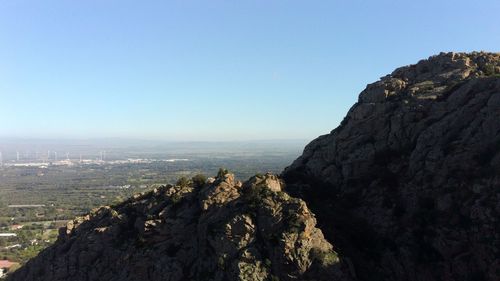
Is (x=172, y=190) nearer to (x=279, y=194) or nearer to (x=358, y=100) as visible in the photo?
(x=279, y=194)

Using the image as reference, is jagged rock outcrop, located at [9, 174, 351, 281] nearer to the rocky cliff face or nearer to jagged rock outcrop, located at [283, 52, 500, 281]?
the rocky cliff face

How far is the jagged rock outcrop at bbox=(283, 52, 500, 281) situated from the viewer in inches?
1320

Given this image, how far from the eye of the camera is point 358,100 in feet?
176

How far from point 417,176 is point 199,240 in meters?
20.6

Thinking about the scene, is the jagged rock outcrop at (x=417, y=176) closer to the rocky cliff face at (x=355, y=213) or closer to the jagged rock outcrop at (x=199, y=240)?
the rocky cliff face at (x=355, y=213)

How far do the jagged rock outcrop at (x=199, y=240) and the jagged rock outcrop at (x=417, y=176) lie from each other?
3992mm

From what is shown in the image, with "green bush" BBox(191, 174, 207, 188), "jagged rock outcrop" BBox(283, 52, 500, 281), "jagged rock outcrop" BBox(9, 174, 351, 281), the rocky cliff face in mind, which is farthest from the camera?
"green bush" BBox(191, 174, 207, 188)

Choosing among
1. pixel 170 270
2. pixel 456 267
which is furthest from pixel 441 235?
pixel 170 270

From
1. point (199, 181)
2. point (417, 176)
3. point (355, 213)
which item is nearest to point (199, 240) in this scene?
point (199, 181)

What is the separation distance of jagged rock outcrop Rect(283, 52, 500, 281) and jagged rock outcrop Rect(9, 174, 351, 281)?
399cm

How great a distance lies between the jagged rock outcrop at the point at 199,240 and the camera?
3250 cm

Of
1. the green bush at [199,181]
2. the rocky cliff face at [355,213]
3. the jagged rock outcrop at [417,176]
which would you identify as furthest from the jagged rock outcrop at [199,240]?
the jagged rock outcrop at [417,176]

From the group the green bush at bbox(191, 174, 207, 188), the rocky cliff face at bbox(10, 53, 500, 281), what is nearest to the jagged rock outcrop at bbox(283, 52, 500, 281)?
the rocky cliff face at bbox(10, 53, 500, 281)

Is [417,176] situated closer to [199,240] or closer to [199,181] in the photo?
[199,240]
